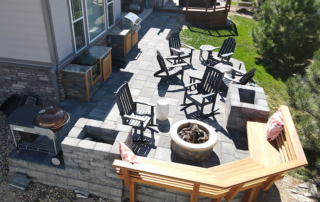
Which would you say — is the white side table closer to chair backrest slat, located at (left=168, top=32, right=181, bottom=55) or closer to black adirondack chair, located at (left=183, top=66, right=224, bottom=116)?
black adirondack chair, located at (left=183, top=66, right=224, bottom=116)

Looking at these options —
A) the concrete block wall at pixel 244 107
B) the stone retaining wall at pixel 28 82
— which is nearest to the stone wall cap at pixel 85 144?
the stone retaining wall at pixel 28 82

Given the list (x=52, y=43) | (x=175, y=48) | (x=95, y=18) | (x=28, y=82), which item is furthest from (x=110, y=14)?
(x=28, y=82)

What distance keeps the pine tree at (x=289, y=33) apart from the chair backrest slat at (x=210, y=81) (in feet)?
17.0

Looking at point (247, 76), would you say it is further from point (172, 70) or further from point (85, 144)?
point (85, 144)

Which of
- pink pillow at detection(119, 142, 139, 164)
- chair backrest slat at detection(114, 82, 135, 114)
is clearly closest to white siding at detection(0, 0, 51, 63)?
chair backrest slat at detection(114, 82, 135, 114)

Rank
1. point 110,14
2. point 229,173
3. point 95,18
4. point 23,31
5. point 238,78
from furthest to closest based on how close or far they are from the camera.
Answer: point 110,14, point 95,18, point 238,78, point 23,31, point 229,173

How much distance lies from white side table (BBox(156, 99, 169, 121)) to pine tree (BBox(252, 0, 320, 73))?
267 inches

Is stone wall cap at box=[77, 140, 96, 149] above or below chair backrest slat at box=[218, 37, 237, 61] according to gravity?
above

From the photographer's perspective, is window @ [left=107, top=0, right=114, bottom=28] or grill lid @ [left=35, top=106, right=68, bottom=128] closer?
grill lid @ [left=35, top=106, right=68, bottom=128]

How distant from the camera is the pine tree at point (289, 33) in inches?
388

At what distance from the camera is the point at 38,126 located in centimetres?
518

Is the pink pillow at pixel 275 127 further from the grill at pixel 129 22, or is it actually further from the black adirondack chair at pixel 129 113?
the grill at pixel 129 22

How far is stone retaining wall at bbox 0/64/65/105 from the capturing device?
22.4 feet

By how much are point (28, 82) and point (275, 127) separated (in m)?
6.18
